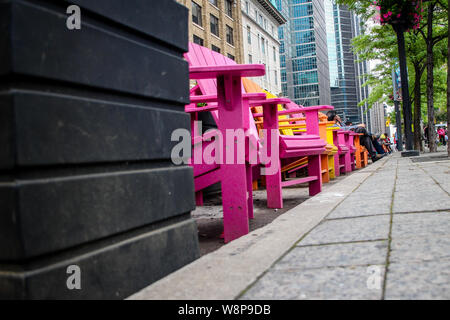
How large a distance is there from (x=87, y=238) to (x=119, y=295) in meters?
0.25

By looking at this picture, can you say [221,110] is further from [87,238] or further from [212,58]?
[87,238]

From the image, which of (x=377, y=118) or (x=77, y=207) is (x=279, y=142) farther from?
(x=377, y=118)

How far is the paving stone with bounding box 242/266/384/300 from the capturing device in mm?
1142

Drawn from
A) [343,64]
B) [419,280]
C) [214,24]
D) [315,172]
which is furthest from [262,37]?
[343,64]

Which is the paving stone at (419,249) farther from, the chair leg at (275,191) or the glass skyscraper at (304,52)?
the glass skyscraper at (304,52)

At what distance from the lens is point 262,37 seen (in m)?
43.4

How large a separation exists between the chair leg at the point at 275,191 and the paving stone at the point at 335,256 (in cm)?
270

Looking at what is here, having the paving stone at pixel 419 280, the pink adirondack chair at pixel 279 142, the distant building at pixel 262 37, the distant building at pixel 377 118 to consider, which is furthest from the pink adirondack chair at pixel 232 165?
the distant building at pixel 377 118

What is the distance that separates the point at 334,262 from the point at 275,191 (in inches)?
119

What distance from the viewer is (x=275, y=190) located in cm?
448

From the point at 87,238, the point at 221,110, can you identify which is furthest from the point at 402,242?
the point at 221,110

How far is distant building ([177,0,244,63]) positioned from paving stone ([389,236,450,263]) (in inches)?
906

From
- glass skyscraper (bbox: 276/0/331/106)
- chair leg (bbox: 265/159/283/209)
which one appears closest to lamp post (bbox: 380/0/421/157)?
chair leg (bbox: 265/159/283/209)

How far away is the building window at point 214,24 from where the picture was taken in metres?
29.6
